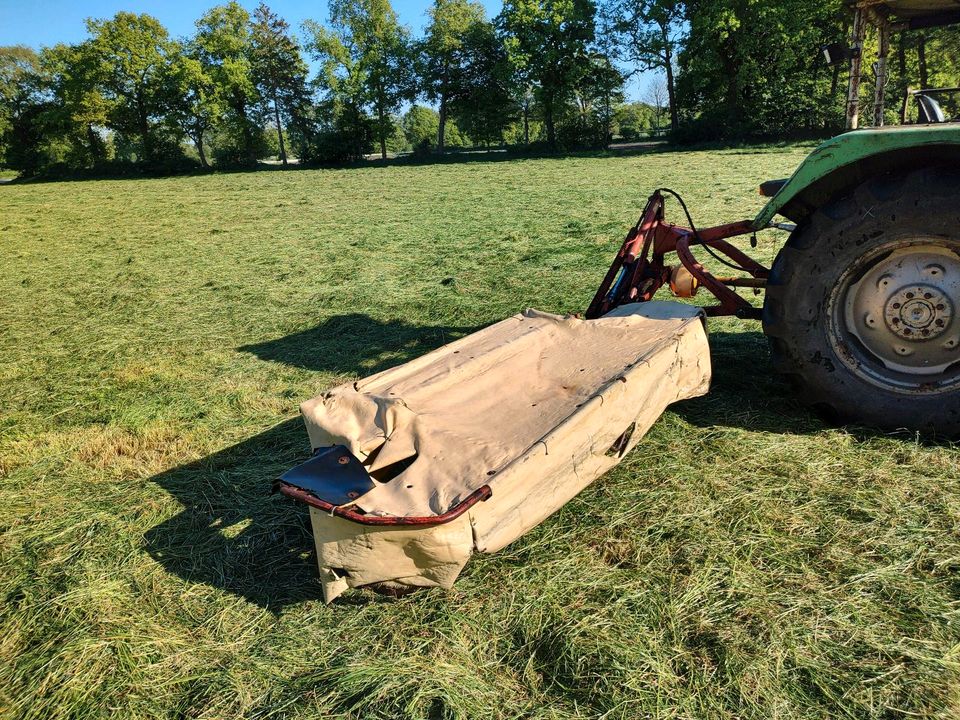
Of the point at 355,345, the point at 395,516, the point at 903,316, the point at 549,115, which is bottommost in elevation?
the point at 355,345

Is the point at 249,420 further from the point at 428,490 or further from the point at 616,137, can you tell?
the point at 616,137

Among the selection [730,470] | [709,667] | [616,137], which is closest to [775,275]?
[730,470]

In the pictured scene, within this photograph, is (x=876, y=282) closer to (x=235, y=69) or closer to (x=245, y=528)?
(x=245, y=528)

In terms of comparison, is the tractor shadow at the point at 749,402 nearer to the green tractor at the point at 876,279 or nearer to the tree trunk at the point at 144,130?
the green tractor at the point at 876,279

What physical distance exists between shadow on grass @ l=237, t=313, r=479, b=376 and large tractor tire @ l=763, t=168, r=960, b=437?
272cm

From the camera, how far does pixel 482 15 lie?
41938 mm

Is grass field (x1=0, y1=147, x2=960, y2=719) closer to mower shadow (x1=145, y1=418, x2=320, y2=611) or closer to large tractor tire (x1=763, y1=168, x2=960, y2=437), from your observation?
mower shadow (x1=145, y1=418, x2=320, y2=611)

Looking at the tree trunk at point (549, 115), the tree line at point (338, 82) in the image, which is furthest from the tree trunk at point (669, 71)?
the tree trunk at point (549, 115)

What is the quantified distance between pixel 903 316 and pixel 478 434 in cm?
196

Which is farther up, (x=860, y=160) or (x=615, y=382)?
(x=860, y=160)

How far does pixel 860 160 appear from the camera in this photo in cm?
291

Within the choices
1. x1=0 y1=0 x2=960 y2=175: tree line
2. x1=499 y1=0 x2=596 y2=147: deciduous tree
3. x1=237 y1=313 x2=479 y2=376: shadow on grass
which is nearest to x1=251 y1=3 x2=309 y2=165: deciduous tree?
x1=0 y1=0 x2=960 y2=175: tree line

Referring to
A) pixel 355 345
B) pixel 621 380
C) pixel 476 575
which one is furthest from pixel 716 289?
pixel 355 345

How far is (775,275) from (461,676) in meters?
2.31
